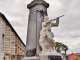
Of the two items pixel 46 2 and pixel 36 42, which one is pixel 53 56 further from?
pixel 46 2

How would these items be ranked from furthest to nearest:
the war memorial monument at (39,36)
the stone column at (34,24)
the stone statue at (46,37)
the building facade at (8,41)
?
1. the building facade at (8,41)
2. the stone column at (34,24)
3. the stone statue at (46,37)
4. the war memorial monument at (39,36)

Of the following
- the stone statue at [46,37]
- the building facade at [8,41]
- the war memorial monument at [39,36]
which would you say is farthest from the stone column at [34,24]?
the building facade at [8,41]

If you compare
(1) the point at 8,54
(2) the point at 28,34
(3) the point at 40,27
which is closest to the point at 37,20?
(3) the point at 40,27

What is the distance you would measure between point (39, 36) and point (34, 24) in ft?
3.11

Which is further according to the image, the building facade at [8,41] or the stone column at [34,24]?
the building facade at [8,41]

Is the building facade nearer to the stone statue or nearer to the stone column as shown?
the stone column

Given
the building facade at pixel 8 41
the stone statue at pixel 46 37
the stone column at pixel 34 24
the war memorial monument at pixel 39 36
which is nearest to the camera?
the war memorial monument at pixel 39 36

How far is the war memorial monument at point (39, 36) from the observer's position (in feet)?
22.8

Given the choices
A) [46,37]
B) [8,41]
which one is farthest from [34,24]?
[8,41]

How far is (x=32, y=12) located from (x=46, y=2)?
136 cm

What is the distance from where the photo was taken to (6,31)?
16812 millimetres

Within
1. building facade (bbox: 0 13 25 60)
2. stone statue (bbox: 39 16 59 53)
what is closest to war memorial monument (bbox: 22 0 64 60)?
stone statue (bbox: 39 16 59 53)

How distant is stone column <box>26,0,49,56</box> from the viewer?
755cm

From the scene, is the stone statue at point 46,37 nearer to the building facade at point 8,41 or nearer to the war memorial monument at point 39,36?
the war memorial monument at point 39,36
